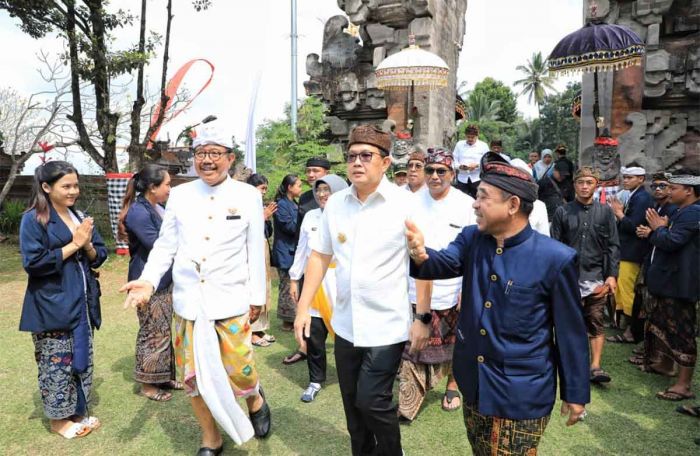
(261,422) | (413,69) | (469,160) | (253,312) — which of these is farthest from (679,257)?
(413,69)

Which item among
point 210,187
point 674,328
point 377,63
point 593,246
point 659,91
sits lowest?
point 674,328

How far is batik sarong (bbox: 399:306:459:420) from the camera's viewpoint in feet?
12.3

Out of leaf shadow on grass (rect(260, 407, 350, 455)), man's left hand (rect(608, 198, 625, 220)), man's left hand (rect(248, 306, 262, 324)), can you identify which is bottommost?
leaf shadow on grass (rect(260, 407, 350, 455))

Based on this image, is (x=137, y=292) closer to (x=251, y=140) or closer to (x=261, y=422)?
(x=261, y=422)

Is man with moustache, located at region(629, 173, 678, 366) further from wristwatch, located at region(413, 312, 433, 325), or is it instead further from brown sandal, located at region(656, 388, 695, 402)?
wristwatch, located at region(413, 312, 433, 325)

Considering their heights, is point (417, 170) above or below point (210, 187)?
above

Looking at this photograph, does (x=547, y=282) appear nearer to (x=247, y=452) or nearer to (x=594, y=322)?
(x=247, y=452)

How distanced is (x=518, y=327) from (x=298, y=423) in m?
2.31

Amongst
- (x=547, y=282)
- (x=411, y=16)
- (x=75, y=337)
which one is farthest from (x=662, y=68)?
(x=75, y=337)

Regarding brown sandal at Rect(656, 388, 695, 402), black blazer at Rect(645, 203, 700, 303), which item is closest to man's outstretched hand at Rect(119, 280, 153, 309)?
black blazer at Rect(645, 203, 700, 303)

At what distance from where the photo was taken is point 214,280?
313cm

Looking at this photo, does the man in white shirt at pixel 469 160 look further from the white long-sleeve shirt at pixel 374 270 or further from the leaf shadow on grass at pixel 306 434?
the white long-sleeve shirt at pixel 374 270

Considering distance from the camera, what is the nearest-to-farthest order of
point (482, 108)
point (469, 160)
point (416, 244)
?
point (416, 244), point (469, 160), point (482, 108)

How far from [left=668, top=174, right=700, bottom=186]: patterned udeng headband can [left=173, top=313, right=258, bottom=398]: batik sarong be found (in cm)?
359
